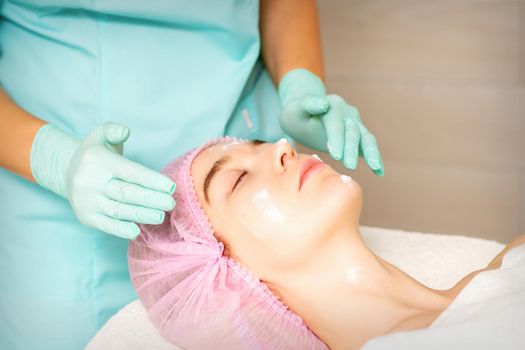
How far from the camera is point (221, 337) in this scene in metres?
1.33

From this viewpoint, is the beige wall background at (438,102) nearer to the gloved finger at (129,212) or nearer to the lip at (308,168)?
the lip at (308,168)

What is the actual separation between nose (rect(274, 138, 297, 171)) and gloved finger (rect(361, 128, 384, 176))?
19cm

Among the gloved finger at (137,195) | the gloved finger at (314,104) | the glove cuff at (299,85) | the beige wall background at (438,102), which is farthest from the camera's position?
the beige wall background at (438,102)

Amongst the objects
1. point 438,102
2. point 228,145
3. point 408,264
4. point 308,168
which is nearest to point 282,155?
point 308,168

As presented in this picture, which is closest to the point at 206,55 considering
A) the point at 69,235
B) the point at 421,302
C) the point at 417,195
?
the point at 69,235

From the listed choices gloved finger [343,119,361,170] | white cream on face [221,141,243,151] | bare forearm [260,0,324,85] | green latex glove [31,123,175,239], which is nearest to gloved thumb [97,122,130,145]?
green latex glove [31,123,175,239]

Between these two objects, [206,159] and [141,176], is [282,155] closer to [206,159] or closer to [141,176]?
[206,159]

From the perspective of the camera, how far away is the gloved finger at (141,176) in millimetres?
1304

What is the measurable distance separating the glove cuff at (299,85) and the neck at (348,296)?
0.48 meters

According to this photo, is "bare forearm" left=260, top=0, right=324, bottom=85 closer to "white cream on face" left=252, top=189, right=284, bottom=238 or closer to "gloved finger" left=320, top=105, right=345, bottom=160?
"gloved finger" left=320, top=105, right=345, bottom=160

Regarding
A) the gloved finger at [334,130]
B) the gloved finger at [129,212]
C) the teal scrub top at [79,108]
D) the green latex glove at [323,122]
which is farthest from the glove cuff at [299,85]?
the gloved finger at [129,212]

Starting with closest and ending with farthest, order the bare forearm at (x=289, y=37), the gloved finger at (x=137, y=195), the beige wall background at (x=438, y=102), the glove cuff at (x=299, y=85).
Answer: the gloved finger at (x=137, y=195)
the glove cuff at (x=299, y=85)
the bare forearm at (x=289, y=37)
the beige wall background at (x=438, y=102)

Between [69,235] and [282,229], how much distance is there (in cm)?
59

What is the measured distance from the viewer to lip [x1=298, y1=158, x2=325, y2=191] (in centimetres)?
137
